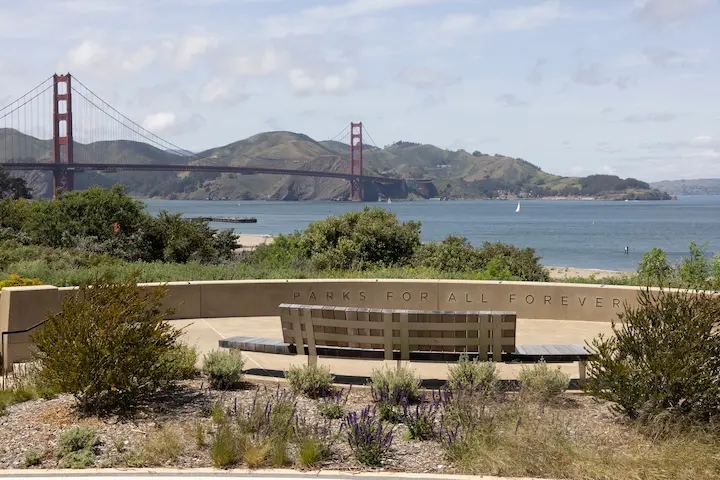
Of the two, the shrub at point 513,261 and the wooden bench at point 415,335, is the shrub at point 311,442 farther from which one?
the shrub at point 513,261

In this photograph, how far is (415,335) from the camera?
Answer: 7332mm

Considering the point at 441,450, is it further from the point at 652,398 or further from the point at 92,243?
the point at 92,243

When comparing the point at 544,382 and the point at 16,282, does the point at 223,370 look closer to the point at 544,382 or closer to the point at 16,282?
the point at 544,382

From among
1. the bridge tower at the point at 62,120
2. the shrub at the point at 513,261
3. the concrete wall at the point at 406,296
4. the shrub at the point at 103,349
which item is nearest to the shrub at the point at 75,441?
the shrub at the point at 103,349

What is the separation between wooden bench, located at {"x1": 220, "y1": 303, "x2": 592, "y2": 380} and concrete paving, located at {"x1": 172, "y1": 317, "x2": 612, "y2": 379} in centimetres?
54

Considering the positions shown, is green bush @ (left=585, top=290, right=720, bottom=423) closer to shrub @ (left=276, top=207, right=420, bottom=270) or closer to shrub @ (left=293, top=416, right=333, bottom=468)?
shrub @ (left=293, top=416, right=333, bottom=468)

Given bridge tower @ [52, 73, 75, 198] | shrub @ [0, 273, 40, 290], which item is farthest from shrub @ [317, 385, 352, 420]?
bridge tower @ [52, 73, 75, 198]

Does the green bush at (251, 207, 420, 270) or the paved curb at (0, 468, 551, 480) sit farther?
the green bush at (251, 207, 420, 270)

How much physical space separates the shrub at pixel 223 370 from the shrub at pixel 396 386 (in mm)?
1296

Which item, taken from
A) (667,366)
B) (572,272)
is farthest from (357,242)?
(572,272)

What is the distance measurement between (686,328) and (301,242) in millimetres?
16887

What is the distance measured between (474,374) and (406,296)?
528cm

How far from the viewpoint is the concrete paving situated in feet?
27.1

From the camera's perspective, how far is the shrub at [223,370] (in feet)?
24.0
